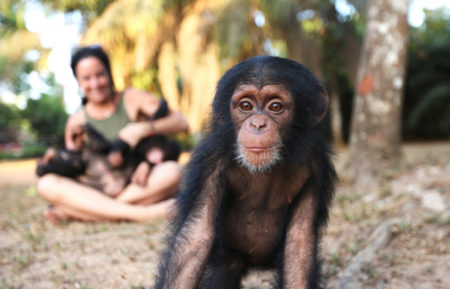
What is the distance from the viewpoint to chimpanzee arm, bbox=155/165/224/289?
1764 millimetres

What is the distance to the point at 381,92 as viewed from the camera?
454 cm

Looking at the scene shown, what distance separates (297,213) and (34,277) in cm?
163

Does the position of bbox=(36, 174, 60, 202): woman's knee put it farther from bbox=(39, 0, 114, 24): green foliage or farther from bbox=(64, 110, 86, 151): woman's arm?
bbox=(39, 0, 114, 24): green foliage

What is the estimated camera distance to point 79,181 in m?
4.16

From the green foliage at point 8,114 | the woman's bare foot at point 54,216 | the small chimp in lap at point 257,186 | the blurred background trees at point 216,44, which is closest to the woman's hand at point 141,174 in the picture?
the woman's bare foot at point 54,216

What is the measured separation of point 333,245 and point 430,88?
1249 cm

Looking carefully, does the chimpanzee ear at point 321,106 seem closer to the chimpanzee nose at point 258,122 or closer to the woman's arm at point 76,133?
the chimpanzee nose at point 258,122

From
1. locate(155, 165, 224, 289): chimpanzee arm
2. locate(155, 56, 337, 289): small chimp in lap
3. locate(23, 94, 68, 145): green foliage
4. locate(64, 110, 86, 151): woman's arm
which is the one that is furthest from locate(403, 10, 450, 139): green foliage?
locate(23, 94, 68, 145): green foliage

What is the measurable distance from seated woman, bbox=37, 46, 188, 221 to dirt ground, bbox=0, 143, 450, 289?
148 mm

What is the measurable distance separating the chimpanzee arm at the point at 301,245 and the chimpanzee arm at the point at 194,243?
0.35 metres

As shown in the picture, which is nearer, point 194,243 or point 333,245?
point 194,243

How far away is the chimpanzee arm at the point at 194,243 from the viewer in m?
1.76

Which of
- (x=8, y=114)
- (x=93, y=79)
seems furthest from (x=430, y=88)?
(x=8, y=114)

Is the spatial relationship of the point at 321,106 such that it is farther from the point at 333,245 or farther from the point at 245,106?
the point at 333,245
